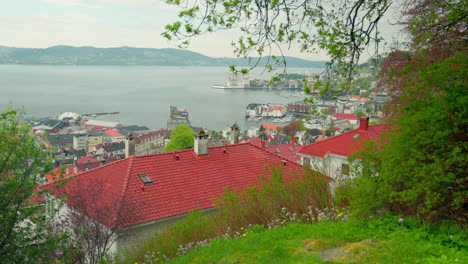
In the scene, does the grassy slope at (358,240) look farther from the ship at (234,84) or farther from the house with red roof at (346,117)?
the ship at (234,84)

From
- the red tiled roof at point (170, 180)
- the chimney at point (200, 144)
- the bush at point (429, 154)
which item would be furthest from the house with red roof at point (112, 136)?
the bush at point (429, 154)

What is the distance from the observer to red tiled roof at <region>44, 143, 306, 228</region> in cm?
999

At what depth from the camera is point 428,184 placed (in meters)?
3.85

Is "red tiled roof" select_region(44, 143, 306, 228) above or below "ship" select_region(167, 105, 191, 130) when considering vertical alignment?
above

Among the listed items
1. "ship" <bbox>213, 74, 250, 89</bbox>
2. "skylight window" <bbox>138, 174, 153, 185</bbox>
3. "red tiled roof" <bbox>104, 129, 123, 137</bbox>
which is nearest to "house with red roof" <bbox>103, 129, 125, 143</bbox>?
"red tiled roof" <bbox>104, 129, 123, 137</bbox>

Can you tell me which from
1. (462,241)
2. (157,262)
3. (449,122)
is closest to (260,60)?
(449,122)

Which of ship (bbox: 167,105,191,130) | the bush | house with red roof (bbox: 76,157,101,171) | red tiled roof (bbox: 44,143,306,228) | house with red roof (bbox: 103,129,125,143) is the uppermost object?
the bush

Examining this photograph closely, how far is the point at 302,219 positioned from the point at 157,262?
2.42 meters

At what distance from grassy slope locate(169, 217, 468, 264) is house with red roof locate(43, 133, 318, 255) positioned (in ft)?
12.7

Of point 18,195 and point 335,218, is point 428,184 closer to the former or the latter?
point 335,218

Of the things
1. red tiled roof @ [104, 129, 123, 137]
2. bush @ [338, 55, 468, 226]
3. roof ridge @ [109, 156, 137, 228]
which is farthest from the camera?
red tiled roof @ [104, 129, 123, 137]

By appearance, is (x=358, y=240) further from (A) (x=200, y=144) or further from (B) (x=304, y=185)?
(A) (x=200, y=144)

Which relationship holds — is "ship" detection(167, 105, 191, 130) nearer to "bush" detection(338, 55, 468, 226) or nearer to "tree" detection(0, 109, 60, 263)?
"tree" detection(0, 109, 60, 263)

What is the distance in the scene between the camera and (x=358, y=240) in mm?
4152
